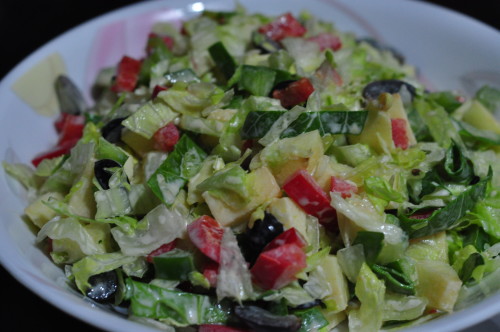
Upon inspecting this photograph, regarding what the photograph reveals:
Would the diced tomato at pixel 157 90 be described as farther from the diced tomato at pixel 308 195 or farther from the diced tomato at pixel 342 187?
the diced tomato at pixel 342 187

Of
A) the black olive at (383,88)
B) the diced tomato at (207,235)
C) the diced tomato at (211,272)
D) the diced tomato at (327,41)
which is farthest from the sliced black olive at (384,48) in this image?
the diced tomato at (211,272)

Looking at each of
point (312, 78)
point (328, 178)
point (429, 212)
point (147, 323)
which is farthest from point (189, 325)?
point (312, 78)

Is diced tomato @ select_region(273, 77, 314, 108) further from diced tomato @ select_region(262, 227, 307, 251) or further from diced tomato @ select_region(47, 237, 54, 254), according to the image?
diced tomato @ select_region(47, 237, 54, 254)

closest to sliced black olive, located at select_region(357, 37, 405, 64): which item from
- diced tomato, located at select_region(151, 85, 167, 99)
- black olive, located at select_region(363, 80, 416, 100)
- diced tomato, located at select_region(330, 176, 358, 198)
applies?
black olive, located at select_region(363, 80, 416, 100)

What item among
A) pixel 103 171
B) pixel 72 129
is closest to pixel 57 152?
A: pixel 72 129

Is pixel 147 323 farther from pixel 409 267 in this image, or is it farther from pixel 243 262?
pixel 409 267

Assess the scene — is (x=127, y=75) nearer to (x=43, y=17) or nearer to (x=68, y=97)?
(x=68, y=97)
